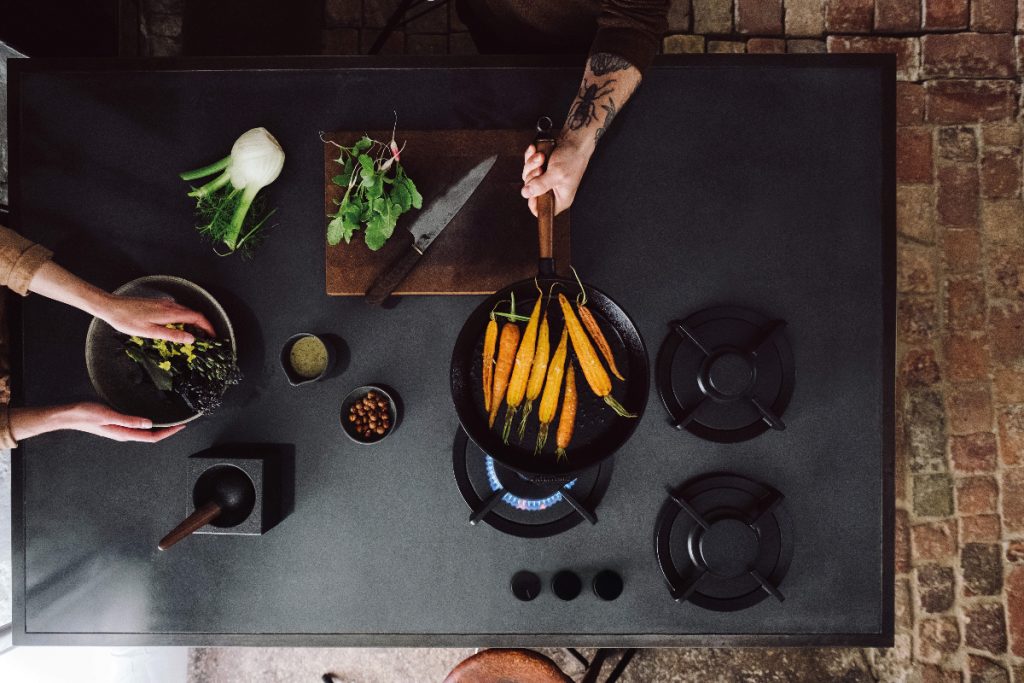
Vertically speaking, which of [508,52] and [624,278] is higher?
[508,52]

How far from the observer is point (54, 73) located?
1.79 metres

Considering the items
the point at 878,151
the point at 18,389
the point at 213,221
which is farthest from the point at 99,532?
the point at 878,151

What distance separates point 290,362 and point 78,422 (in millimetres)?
617

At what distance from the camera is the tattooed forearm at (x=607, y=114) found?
163 cm

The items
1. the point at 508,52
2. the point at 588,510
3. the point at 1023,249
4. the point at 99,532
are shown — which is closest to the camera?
the point at 588,510

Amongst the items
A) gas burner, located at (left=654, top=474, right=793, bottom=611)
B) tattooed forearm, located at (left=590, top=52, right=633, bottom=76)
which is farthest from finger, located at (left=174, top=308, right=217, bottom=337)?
gas burner, located at (left=654, top=474, right=793, bottom=611)

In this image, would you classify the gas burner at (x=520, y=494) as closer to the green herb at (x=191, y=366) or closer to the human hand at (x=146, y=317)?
the green herb at (x=191, y=366)

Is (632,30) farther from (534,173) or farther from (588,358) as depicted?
(588,358)

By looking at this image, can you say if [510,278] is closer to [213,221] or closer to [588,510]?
[588,510]

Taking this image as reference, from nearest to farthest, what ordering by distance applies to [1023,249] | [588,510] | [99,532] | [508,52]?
1. [588,510]
2. [99,532]
3. [508,52]
4. [1023,249]

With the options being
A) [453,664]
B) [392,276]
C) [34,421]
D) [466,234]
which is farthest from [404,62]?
[453,664]

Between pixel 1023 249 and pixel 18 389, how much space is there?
13.0ft

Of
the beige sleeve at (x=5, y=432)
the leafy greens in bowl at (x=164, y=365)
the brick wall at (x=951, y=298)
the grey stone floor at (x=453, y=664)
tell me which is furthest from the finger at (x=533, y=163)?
the grey stone floor at (x=453, y=664)

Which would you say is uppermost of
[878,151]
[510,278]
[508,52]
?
[508,52]
